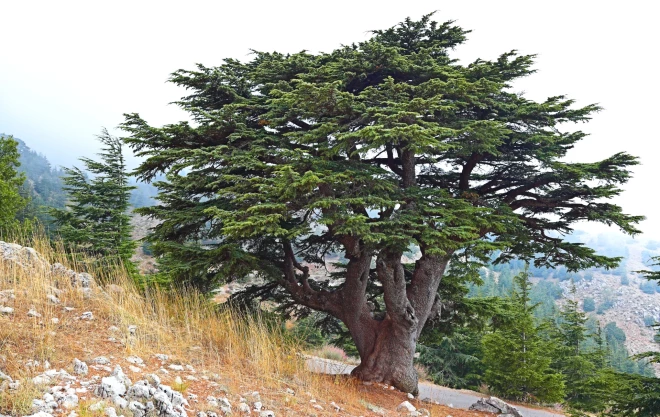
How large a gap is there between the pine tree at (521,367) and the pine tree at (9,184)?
67.8 feet

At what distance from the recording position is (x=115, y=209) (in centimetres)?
2134

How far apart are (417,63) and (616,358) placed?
58.9 meters

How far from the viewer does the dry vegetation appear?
398 centimetres

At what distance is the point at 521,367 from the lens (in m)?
16.6

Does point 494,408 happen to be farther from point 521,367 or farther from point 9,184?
point 9,184

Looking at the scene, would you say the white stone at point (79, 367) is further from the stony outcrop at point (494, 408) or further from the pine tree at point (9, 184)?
the pine tree at point (9, 184)

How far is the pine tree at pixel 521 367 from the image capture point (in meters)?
16.1

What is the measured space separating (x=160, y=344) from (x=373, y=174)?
4.20m

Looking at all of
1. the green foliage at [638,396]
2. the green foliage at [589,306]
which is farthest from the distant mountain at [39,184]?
the green foliage at [589,306]

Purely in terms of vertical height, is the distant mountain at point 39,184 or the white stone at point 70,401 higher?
the distant mountain at point 39,184

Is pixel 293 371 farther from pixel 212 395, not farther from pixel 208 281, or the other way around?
pixel 208 281

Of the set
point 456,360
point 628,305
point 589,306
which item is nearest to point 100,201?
point 456,360

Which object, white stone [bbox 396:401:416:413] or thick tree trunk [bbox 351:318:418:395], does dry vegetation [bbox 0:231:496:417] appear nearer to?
white stone [bbox 396:401:416:413]

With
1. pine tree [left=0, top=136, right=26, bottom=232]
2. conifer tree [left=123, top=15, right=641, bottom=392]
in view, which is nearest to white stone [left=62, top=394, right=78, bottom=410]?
conifer tree [left=123, top=15, right=641, bottom=392]
